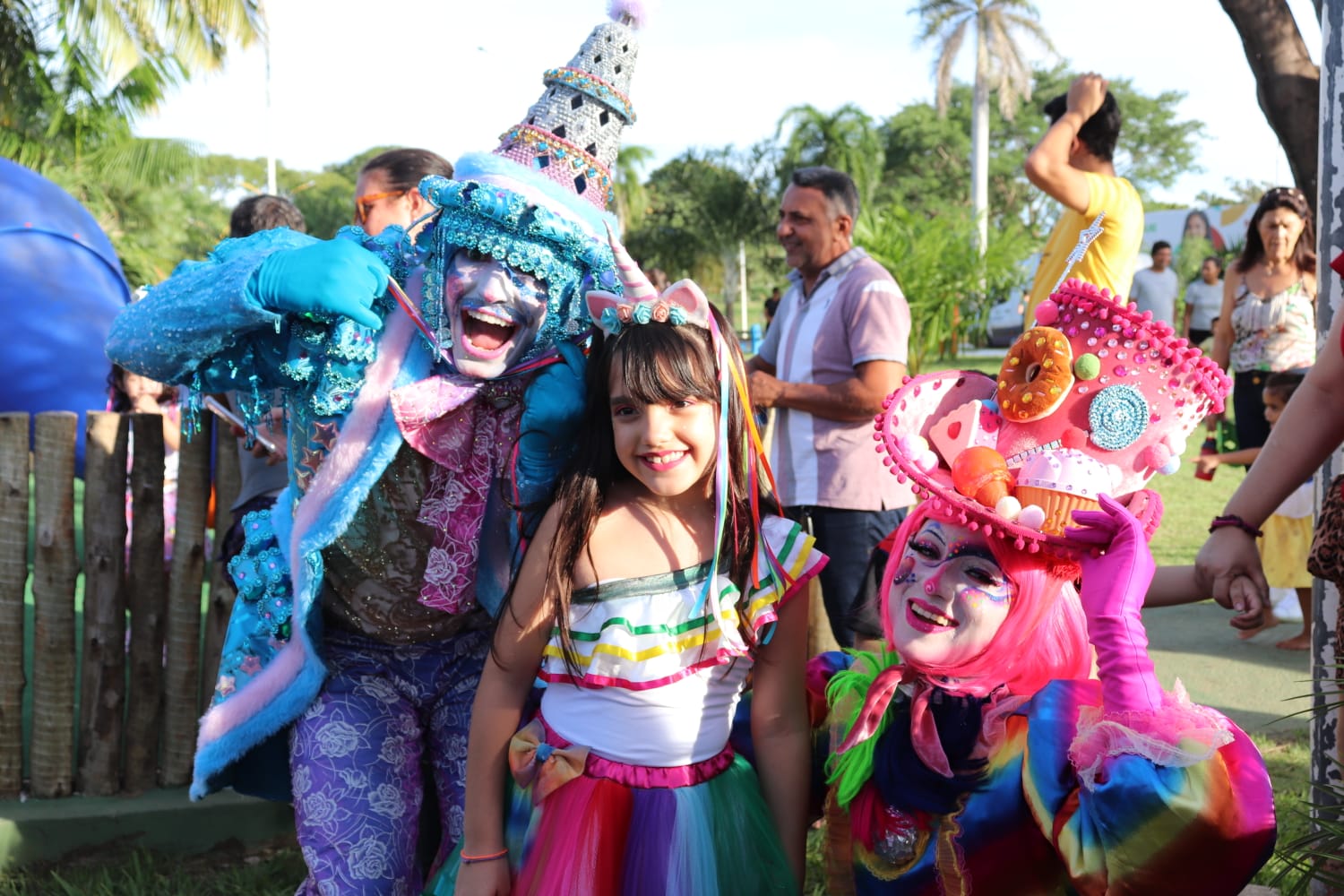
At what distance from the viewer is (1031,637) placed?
1.96 meters

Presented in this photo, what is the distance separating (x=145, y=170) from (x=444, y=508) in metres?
22.1

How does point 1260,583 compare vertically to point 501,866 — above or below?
above

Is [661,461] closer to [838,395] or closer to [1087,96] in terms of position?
[838,395]

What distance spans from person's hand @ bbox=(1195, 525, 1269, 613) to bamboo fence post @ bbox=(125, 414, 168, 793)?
2910 mm

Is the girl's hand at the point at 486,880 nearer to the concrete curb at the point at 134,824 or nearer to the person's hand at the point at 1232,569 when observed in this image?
the person's hand at the point at 1232,569

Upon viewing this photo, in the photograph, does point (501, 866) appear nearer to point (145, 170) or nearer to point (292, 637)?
point (292, 637)

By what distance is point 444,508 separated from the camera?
7.61 ft

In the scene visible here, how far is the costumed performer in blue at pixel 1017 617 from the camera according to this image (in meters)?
1.73

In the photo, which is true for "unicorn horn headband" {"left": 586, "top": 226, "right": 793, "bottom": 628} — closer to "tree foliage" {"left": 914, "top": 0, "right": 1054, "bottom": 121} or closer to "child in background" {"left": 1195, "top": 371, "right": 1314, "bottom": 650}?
"child in background" {"left": 1195, "top": 371, "right": 1314, "bottom": 650}

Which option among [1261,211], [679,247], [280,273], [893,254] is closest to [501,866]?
[280,273]

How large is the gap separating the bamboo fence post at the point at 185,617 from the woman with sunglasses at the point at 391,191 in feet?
2.64

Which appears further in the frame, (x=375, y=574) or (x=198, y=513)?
(x=198, y=513)

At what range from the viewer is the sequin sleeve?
7.11ft

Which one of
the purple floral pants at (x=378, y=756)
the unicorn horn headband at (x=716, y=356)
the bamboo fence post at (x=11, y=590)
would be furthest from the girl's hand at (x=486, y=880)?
the bamboo fence post at (x=11, y=590)
